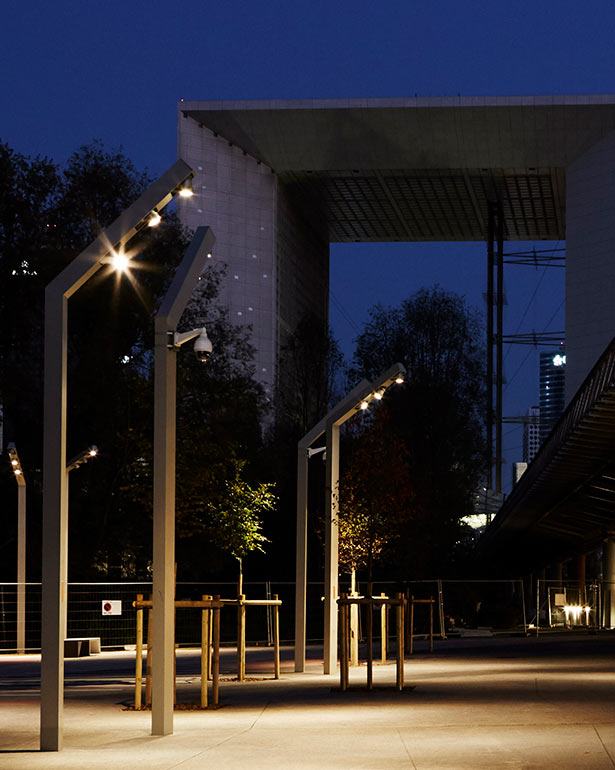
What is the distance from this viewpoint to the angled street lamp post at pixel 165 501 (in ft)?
42.0

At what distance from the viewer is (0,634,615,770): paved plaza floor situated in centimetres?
1084

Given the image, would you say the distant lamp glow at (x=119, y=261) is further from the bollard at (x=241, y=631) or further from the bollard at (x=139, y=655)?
the bollard at (x=241, y=631)

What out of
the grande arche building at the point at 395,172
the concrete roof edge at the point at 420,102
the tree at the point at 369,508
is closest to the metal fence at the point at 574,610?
the tree at the point at 369,508

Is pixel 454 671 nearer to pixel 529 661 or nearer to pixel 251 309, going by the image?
pixel 529 661

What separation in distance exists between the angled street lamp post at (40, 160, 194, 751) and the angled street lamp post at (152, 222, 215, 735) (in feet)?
2.95

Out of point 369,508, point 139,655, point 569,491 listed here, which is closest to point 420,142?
point 569,491

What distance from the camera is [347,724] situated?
14.0m

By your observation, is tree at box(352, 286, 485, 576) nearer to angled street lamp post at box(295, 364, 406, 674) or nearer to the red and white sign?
the red and white sign

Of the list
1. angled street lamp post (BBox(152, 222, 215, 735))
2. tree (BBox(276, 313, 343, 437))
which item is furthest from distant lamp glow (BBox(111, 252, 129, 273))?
tree (BBox(276, 313, 343, 437))

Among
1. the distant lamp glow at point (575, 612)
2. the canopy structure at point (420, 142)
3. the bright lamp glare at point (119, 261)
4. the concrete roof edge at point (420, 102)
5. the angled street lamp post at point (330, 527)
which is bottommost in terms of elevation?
the distant lamp glow at point (575, 612)

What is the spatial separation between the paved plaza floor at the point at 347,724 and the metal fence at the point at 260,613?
39.4 ft

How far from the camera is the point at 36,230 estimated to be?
44.9m

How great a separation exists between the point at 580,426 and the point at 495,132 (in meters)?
48.0

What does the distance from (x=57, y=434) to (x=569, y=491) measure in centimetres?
4066
